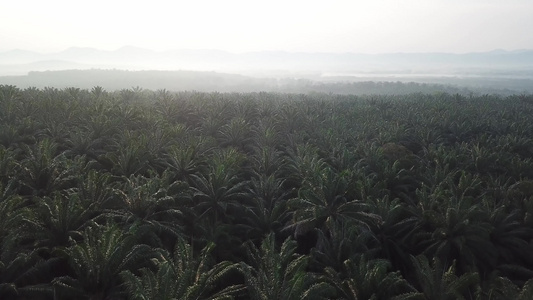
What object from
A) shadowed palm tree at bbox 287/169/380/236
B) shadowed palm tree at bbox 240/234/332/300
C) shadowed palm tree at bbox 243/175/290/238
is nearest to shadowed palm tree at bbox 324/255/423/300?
shadowed palm tree at bbox 240/234/332/300

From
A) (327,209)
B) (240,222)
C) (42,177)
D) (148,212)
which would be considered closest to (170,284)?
(148,212)

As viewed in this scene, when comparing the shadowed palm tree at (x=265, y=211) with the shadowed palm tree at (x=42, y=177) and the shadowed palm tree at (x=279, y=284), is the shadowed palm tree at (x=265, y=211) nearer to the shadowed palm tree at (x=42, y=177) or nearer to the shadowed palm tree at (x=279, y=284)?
the shadowed palm tree at (x=279, y=284)

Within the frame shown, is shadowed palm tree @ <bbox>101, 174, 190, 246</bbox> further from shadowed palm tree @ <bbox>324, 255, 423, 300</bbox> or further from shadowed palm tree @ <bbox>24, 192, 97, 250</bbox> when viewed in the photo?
shadowed palm tree @ <bbox>324, 255, 423, 300</bbox>

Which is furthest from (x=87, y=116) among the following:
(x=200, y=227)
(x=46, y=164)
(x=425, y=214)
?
(x=425, y=214)

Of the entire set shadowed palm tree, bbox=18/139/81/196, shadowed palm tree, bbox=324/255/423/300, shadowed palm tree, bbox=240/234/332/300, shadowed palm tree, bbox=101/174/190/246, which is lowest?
shadowed palm tree, bbox=324/255/423/300

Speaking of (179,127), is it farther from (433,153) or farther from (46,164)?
(433,153)

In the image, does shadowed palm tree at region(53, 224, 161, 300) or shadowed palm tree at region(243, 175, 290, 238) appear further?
shadowed palm tree at region(243, 175, 290, 238)

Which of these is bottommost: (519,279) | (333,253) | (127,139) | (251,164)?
(519,279)

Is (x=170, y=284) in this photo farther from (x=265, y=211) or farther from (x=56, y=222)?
(x=265, y=211)

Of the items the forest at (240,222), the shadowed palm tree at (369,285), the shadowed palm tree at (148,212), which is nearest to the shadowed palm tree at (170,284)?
the forest at (240,222)
